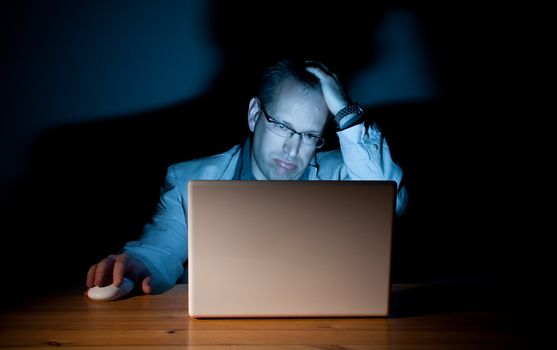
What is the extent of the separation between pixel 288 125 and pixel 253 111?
6.6 inches

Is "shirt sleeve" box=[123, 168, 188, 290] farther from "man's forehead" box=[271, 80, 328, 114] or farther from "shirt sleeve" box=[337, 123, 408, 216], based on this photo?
"shirt sleeve" box=[337, 123, 408, 216]

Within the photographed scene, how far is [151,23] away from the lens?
6.86 feet

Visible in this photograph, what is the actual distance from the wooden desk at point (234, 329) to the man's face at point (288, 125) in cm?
107

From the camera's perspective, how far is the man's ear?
2.12 metres

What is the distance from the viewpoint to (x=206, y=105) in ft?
7.02

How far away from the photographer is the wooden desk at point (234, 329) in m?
0.94

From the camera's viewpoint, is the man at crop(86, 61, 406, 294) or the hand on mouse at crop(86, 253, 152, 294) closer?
the hand on mouse at crop(86, 253, 152, 294)

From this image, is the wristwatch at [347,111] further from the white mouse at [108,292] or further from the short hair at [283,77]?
the white mouse at [108,292]

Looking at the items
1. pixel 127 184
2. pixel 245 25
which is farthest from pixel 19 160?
pixel 245 25

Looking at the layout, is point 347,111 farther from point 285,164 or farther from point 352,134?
point 285,164

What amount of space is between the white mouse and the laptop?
0.90 ft

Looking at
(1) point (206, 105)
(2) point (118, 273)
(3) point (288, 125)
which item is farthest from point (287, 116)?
(2) point (118, 273)

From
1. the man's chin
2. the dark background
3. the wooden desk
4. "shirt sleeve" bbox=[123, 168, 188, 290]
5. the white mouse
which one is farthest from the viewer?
the man's chin

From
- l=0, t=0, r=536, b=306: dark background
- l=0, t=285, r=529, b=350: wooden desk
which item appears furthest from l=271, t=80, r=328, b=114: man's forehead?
l=0, t=285, r=529, b=350: wooden desk
